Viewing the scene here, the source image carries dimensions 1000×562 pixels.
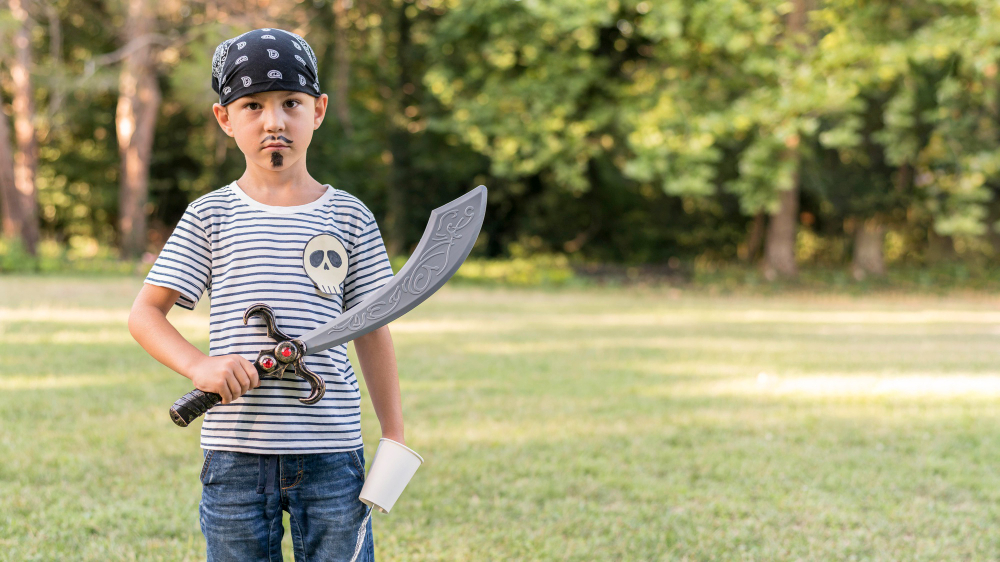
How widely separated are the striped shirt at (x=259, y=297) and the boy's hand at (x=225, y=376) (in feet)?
0.46

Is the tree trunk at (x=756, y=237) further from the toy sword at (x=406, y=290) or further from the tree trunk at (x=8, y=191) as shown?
the toy sword at (x=406, y=290)

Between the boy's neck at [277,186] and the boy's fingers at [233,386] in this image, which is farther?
the boy's neck at [277,186]

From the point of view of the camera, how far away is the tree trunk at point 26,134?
18703 millimetres

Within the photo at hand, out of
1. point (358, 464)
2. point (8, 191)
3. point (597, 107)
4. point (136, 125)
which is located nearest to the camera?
point (358, 464)

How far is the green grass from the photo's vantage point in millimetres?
3367

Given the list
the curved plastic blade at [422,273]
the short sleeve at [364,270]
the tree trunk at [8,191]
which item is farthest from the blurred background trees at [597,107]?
the curved plastic blade at [422,273]

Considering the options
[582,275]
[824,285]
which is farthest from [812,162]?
[582,275]

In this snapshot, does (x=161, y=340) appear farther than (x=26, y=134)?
No

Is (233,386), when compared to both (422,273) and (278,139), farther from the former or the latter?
(278,139)

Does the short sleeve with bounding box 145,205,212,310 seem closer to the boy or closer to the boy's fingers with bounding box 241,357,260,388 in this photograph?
the boy

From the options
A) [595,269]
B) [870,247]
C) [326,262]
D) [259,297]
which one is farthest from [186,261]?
[870,247]

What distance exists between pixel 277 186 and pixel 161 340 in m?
0.42

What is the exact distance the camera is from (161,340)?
1.72m

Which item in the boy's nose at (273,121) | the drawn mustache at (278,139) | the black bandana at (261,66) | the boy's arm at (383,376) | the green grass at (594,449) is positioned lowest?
the green grass at (594,449)
